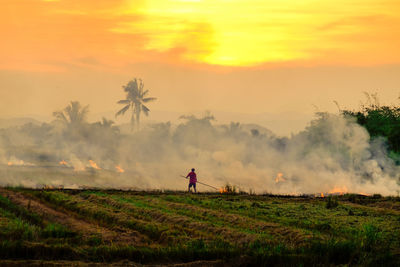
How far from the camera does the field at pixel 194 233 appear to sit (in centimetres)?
1820

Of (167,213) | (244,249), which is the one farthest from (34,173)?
(244,249)

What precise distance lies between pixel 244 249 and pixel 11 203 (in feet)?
61.1

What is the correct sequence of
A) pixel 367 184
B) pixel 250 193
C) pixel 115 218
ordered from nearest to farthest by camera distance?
pixel 115 218 < pixel 250 193 < pixel 367 184

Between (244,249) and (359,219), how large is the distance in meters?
12.8

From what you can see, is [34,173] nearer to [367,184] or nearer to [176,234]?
[367,184]

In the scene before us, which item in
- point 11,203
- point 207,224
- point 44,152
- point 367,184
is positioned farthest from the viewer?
point 44,152

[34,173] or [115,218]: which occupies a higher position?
[34,173]

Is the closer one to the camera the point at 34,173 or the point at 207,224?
the point at 207,224

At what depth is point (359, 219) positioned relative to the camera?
A: 30250 mm

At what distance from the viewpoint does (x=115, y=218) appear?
91.0ft

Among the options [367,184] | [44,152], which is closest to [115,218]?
[367,184]

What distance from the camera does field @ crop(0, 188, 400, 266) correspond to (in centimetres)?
1820

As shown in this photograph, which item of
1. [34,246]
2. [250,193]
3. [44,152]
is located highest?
[44,152]

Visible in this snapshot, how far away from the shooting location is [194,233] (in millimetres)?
23453
